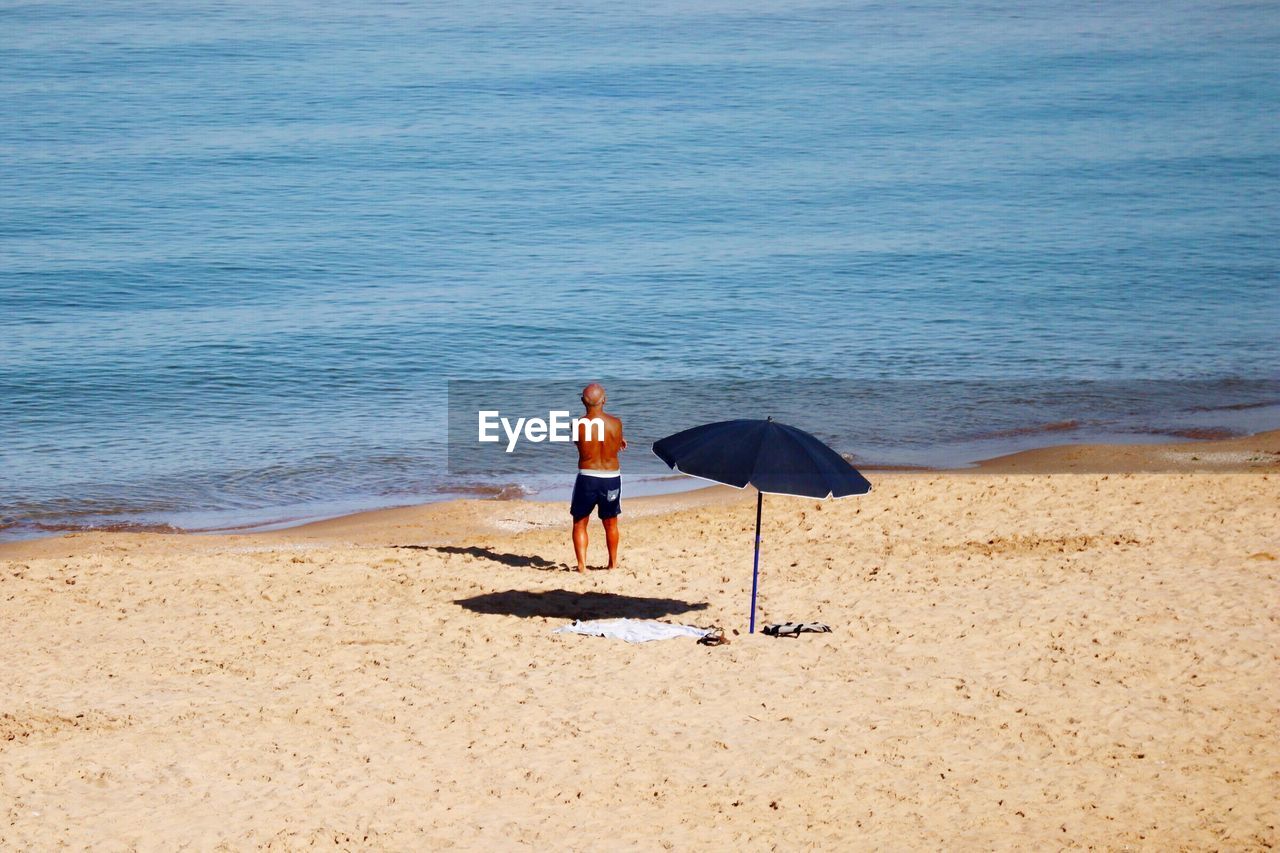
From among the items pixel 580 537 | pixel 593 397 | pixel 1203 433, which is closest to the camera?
pixel 593 397

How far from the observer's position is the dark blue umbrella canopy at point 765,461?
9.99 meters

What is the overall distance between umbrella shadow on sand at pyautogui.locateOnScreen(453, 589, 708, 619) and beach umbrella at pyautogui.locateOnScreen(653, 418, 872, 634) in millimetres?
1575

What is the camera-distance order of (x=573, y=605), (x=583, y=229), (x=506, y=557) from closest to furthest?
(x=573, y=605) → (x=506, y=557) → (x=583, y=229)

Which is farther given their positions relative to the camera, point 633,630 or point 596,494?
point 596,494

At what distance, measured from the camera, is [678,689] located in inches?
380

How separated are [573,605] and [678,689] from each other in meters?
2.19

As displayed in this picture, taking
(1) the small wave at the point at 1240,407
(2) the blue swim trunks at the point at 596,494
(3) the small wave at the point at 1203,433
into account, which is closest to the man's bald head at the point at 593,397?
(2) the blue swim trunks at the point at 596,494

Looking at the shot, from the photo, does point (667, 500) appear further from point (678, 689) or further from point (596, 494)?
point (678, 689)

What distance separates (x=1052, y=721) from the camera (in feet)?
29.8

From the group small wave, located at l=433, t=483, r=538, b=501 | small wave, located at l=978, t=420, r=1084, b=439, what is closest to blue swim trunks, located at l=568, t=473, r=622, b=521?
small wave, located at l=433, t=483, r=538, b=501

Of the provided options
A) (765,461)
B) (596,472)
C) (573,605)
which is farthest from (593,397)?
(765,461)

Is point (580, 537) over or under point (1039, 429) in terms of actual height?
over

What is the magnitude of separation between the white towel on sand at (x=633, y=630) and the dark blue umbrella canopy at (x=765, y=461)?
1.31 meters

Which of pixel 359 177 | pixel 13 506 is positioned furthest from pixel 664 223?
pixel 13 506
